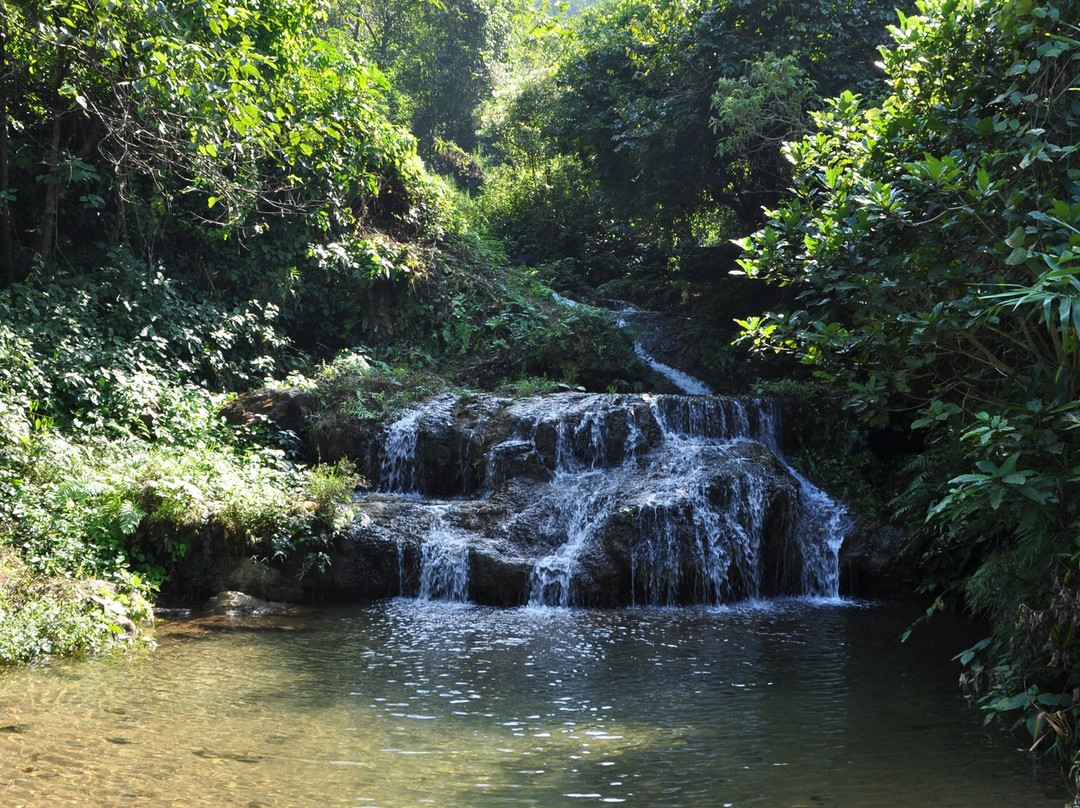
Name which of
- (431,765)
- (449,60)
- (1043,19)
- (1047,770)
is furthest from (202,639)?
(449,60)

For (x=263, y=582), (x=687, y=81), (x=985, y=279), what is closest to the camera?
(x=985, y=279)

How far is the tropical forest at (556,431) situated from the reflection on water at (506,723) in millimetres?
43

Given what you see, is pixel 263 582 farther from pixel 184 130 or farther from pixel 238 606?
pixel 184 130

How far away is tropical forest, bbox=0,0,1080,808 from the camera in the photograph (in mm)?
5125

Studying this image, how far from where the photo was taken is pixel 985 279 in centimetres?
577

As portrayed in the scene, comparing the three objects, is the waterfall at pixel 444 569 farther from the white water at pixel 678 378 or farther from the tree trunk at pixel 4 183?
the tree trunk at pixel 4 183

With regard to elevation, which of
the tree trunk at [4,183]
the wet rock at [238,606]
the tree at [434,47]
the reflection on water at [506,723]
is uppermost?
the tree at [434,47]

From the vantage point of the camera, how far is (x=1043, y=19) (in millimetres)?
5574

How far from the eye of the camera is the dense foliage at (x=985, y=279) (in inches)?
191

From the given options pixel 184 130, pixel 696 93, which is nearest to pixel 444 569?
pixel 184 130

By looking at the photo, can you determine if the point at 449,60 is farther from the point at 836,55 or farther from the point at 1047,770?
the point at 1047,770

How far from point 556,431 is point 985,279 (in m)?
7.34

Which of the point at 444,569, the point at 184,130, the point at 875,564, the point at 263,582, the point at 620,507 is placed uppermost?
the point at 184,130

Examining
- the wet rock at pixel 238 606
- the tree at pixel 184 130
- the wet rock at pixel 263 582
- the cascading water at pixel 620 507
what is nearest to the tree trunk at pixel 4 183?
the tree at pixel 184 130
